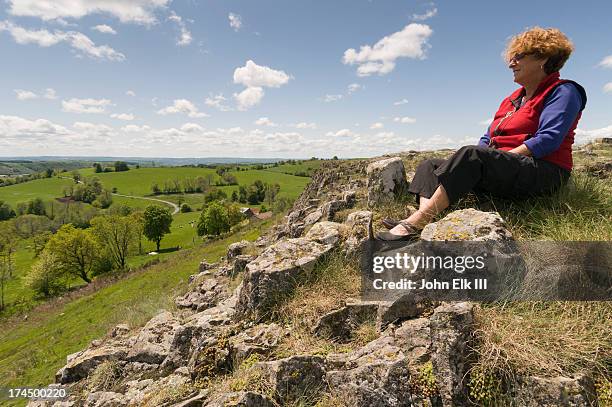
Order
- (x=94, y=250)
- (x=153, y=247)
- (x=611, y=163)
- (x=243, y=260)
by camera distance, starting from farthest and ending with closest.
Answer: (x=153, y=247)
(x=94, y=250)
(x=243, y=260)
(x=611, y=163)

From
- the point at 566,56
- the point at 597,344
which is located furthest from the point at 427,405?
the point at 566,56

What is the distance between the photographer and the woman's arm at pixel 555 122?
4977 mm

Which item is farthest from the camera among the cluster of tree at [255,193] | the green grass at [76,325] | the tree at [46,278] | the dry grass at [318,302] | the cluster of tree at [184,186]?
the cluster of tree at [184,186]

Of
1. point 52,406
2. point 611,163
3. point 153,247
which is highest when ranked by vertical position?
point 611,163

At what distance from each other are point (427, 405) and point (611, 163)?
1058 cm

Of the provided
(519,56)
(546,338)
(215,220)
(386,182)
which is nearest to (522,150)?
(519,56)

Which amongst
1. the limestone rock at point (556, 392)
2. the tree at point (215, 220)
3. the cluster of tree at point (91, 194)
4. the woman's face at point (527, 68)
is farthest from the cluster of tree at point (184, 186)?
the limestone rock at point (556, 392)

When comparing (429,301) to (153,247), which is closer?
(429,301)

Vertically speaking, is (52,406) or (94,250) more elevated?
(52,406)

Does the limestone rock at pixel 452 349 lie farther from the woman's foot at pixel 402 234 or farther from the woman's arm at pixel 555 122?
the woman's arm at pixel 555 122

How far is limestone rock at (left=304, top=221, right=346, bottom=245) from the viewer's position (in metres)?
6.18

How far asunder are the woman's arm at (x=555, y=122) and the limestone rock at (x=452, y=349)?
318 centimetres

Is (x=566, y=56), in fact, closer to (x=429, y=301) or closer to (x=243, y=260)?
(x=429, y=301)

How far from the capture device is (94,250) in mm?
65562
